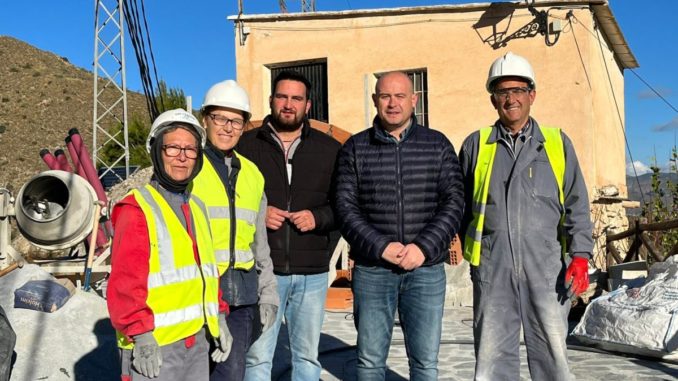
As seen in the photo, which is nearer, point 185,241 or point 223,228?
point 185,241

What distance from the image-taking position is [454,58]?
1254cm

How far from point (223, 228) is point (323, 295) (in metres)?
0.98

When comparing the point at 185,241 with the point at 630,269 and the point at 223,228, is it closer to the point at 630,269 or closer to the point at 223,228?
the point at 223,228

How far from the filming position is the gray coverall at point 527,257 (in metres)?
3.79

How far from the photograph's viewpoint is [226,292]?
3277 millimetres

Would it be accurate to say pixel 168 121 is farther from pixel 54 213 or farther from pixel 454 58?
pixel 454 58

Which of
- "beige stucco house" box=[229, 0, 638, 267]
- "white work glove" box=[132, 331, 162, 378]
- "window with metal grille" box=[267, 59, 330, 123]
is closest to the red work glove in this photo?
"white work glove" box=[132, 331, 162, 378]

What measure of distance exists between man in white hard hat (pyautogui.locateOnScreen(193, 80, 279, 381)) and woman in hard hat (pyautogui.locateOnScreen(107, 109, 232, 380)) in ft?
0.59

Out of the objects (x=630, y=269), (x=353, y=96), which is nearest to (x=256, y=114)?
(x=353, y=96)

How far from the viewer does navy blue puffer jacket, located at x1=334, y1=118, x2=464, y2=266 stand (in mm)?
3680

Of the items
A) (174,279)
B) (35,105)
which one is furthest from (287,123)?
(35,105)

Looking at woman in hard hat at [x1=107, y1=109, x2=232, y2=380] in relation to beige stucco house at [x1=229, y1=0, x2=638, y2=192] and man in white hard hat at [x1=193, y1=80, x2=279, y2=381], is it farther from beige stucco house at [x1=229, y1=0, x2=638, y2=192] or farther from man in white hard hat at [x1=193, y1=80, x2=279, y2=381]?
beige stucco house at [x1=229, y1=0, x2=638, y2=192]

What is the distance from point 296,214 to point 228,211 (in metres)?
0.63

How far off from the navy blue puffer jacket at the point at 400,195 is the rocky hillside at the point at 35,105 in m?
45.2
